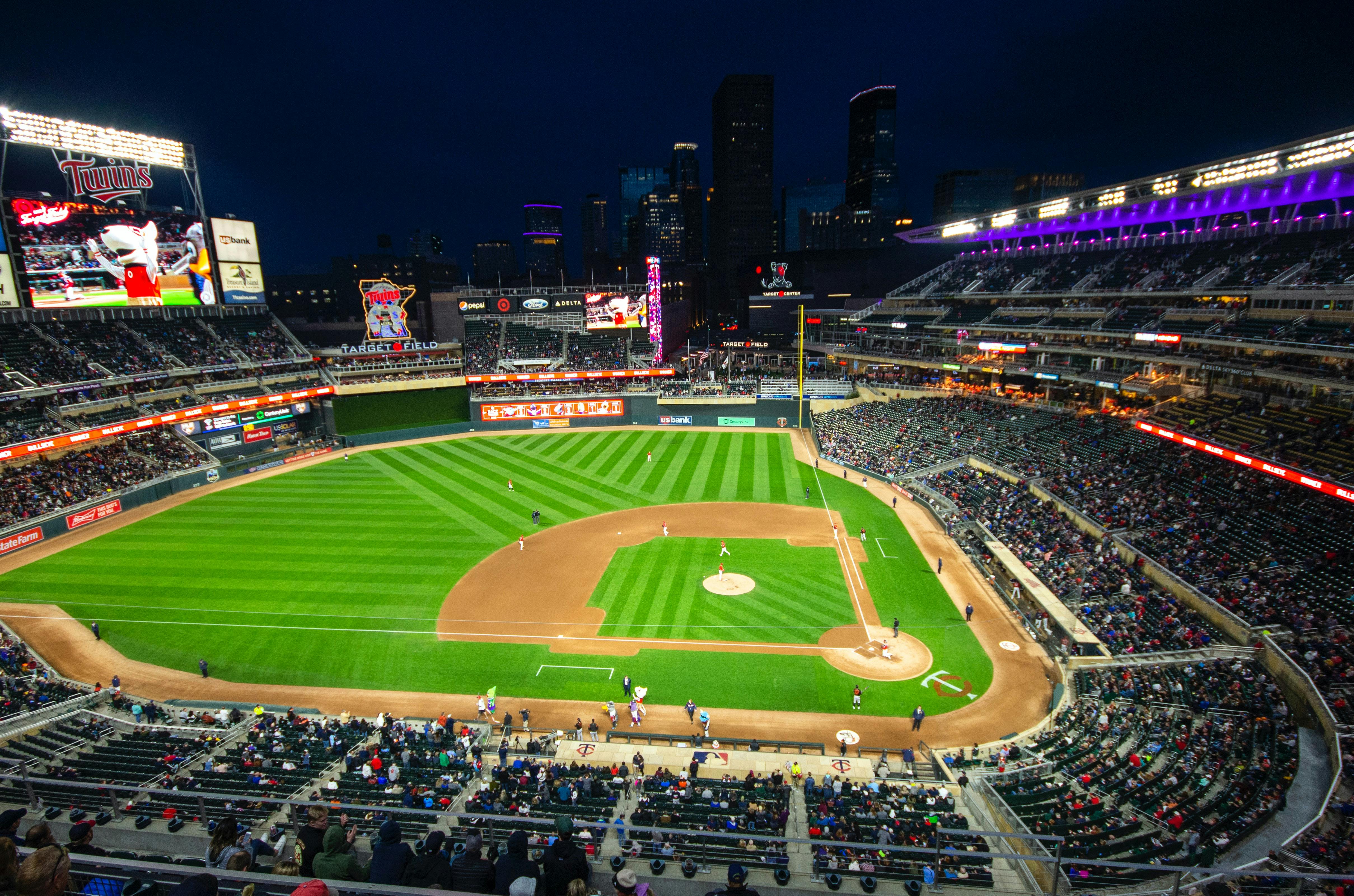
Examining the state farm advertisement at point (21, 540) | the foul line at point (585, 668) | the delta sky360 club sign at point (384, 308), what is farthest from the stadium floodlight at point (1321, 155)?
the state farm advertisement at point (21, 540)

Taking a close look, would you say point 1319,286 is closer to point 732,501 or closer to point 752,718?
point 732,501

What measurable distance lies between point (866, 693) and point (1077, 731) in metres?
5.73

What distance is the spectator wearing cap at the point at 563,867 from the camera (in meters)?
5.35

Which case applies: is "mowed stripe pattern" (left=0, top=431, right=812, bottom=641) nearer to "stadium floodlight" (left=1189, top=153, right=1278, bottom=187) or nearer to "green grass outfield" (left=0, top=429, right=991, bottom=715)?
"green grass outfield" (left=0, top=429, right=991, bottom=715)

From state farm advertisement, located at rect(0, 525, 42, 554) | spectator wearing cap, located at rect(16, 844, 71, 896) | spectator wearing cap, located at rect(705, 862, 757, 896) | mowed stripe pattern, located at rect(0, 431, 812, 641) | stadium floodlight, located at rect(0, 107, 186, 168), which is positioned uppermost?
stadium floodlight, located at rect(0, 107, 186, 168)

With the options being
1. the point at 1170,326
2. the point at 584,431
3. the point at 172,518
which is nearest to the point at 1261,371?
the point at 1170,326

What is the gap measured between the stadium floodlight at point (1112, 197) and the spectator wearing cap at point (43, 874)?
5648 centimetres

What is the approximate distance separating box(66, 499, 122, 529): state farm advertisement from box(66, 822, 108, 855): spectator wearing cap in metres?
38.7

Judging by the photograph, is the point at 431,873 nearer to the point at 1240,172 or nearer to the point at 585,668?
the point at 585,668

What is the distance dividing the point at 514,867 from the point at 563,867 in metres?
0.46

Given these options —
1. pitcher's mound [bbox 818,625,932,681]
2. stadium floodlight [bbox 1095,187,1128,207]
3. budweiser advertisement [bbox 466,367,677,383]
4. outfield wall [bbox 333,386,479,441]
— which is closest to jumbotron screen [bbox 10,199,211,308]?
outfield wall [bbox 333,386,479,441]

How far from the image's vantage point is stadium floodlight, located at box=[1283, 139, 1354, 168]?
95.1 feet

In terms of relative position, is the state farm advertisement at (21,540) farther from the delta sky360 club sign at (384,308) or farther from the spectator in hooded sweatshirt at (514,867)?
the spectator in hooded sweatshirt at (514,867)

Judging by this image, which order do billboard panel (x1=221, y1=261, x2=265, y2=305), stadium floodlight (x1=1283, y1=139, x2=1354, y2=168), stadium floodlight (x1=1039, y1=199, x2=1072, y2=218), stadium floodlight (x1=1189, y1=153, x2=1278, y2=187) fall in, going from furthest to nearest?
1. billboard panel (x1=221, y1=261, x2=265, y2=305)
2. stadium floodlight (x1=1039, y1=199, x2=1072, y2=218)
3. stadium floodlight (x1=1189, y1=153, x2=1278, y2=187)
4. stadium floodlight (x1=1283, y1=139, x2=1354, y2=168)
